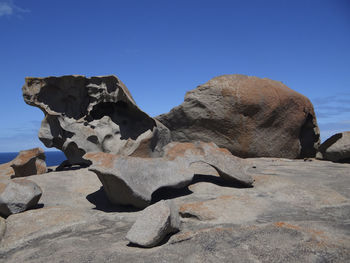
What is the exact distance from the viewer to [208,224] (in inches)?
126

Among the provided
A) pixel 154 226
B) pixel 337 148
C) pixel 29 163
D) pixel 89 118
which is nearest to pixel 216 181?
pixel 154 226

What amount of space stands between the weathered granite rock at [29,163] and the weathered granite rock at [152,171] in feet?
7.63

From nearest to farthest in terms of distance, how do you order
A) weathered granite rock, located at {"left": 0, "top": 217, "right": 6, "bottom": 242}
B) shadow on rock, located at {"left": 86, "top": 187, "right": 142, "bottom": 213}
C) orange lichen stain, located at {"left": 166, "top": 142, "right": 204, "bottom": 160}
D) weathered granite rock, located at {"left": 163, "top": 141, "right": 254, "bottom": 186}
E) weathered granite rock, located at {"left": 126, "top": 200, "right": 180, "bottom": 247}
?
weathered granite rock, located at {"left": 126, "top": 200, "right": 180, "bottom": 247}
weathered granite rock, located at {"left": 0, "top": 217, "right": 6, "bottom": 242}
shadow on rock, located at {"left": 86, "top": 187, "right": 142, "bottom": 213}
weathered granite rock, located at {"left": 163, "top": 141, "right": 254, "bottom": 186}
orange lichen stain, located at {"left": 166, "top": 142, "right": 204, "bottom": 160}

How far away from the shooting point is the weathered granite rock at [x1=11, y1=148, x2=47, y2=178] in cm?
604

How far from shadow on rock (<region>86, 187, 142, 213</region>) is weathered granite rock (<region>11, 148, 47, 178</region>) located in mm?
2004

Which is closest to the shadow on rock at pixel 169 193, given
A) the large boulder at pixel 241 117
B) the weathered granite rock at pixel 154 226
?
the weathered granite rock at pixel 154 226

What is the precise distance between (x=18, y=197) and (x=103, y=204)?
3.45 feet

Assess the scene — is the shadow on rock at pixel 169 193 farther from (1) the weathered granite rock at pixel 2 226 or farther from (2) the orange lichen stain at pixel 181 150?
(1) the weathered granite rock at pixel 2 226

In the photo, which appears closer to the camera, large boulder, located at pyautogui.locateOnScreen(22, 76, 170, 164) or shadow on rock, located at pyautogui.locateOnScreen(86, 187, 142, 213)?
shadow on rock, located at pyautogui.locateOnScreen(86, 187, 142, 213)

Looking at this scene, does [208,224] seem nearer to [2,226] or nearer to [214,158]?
[214,158]

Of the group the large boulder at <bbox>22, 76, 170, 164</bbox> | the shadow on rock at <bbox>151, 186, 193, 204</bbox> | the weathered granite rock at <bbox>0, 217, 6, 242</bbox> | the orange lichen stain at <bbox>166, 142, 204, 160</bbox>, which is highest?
the large boulder at <bbox>22, 76, 170, 164</bbox>

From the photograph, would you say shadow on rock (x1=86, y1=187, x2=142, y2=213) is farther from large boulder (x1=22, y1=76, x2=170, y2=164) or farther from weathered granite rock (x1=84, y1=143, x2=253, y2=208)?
large boulder (x1=22, y1=76, x2=170, y2=164)

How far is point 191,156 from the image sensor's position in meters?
4.96

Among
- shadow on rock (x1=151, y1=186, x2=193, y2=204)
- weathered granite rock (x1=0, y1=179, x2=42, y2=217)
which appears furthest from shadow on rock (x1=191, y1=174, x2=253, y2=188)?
weathered granite rock (x1=0, y1=179, x2=42, y2=217)
